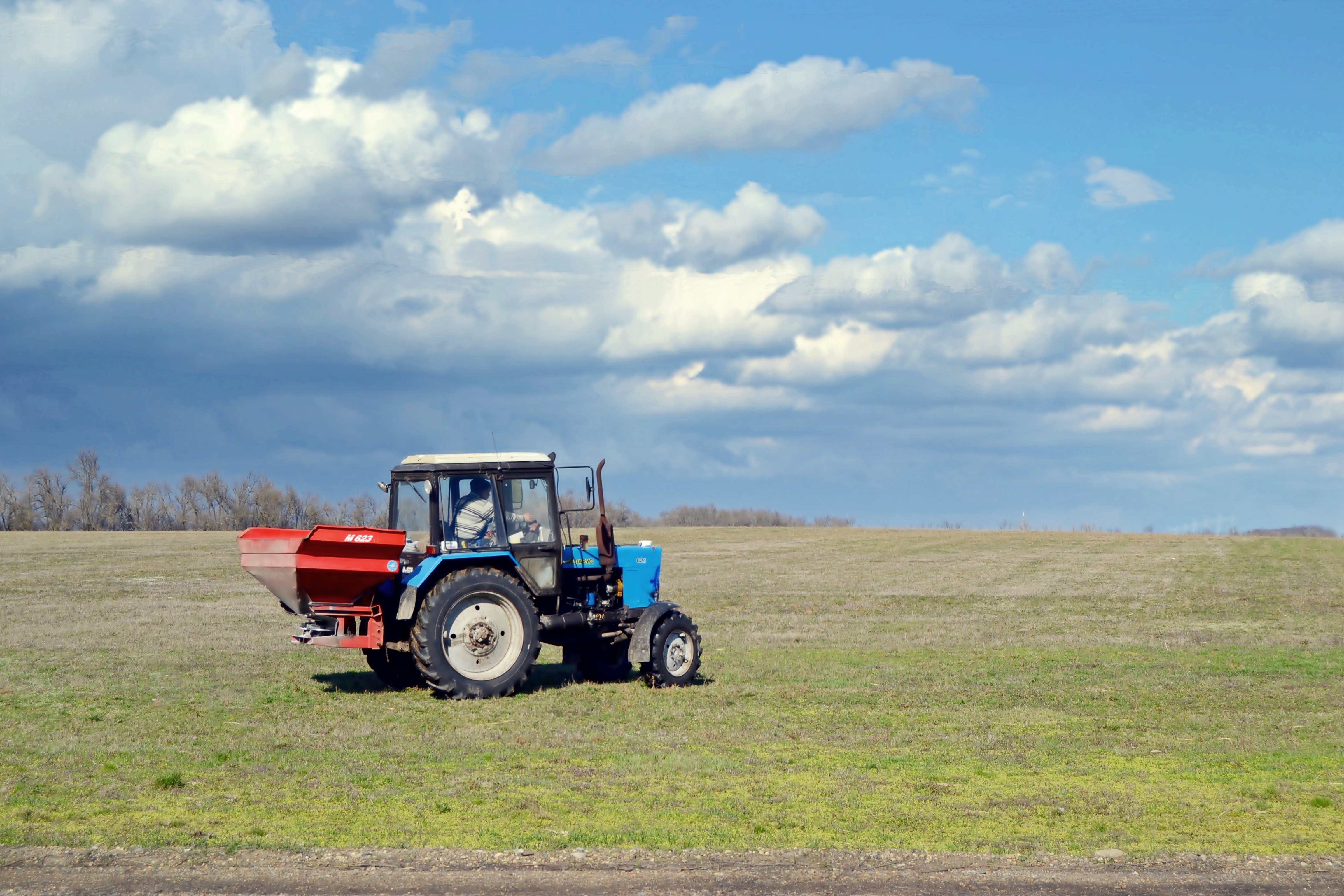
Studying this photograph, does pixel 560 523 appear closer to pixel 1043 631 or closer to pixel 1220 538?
pixel 1043 631

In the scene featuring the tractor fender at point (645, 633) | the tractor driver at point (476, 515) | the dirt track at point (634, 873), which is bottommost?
the dirt track at point (634, 873)

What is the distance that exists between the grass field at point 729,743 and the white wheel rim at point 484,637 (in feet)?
1.64

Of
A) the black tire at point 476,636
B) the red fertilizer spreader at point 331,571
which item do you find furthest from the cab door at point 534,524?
the red fertilizer spreader at point 331,571

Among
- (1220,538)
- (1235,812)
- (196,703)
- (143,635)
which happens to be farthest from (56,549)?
(1220,538)

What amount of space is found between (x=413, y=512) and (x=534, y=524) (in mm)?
1524

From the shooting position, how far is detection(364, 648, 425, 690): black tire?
50.0 feet

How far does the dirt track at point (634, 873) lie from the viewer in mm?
7016

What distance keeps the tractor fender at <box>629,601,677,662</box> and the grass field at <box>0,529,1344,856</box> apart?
498mm

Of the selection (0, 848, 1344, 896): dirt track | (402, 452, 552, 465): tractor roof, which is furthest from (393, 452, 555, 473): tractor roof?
(0, 848, 1344, 896): dirt track

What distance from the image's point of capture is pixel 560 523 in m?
14.9

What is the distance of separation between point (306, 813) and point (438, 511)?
241 inches

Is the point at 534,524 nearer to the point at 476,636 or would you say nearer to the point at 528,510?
the point at 528,510

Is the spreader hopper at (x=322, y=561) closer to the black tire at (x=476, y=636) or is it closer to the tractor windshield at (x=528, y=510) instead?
the black tire at (x=476, y=636)

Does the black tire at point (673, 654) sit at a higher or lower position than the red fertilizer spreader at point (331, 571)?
lower
